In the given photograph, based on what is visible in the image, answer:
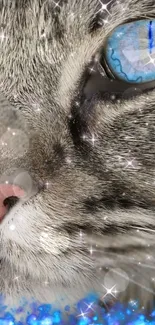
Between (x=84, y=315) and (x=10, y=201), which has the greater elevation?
(x=10, y=201)

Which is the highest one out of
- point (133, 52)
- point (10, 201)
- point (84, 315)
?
point (133, 52)

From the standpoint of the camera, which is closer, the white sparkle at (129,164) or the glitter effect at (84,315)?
the glitter effect at (84,315)

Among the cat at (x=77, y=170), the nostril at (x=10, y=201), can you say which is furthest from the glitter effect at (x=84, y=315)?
the nostril at (x=10, y=201)

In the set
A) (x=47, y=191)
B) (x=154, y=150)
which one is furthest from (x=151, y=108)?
(x=47, y=191)

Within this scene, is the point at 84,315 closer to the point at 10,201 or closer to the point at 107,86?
the point at 10,201

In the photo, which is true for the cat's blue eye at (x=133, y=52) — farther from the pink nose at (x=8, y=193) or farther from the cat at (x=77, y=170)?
the pink nose at (x=8, y=193)

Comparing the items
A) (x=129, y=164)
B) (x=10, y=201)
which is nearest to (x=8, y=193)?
(x=10, y=201)

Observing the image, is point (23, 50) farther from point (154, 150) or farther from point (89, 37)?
point (154, 150)
